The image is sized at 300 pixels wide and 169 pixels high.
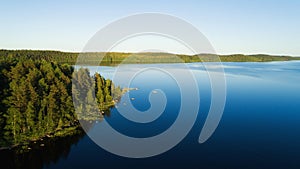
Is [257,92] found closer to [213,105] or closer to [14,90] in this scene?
[213,105]

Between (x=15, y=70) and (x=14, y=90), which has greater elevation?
(x=15, y=70)

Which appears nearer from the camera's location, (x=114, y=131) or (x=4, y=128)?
(x=4, y=128)

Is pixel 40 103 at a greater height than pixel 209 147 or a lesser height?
greater

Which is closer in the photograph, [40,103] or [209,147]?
[209,147]

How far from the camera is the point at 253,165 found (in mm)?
31531

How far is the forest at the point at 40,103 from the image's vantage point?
3581 centimetres

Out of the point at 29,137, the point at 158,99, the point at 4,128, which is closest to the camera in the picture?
the point at 4,128

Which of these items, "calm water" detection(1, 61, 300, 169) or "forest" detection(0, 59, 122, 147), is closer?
"calm water" detection(1, 61, 300, 169)

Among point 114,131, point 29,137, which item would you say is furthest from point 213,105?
point 29,137

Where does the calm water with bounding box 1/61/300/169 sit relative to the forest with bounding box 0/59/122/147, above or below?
below

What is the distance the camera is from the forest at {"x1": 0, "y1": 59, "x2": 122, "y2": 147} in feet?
117

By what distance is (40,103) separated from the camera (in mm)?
39031

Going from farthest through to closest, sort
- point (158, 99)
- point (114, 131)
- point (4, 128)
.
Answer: point (158, 99)
point (114, 131)
point (4, 128)

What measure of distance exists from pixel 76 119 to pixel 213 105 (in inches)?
1389
